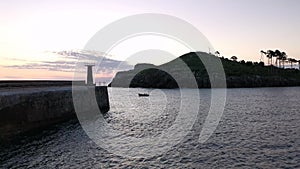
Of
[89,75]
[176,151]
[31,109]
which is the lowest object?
[176,151]

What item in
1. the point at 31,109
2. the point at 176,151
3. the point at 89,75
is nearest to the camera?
the point at 176,151

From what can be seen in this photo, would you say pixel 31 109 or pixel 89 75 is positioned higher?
pixel 89 75

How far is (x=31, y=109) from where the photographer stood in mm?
30219

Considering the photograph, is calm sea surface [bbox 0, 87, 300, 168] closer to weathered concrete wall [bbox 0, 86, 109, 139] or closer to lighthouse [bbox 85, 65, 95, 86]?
weathered concrete wall [bbox 0, 86, 109, 139]

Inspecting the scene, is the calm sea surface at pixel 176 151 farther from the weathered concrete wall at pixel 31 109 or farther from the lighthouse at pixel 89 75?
the lighthouse at pixel 89 75

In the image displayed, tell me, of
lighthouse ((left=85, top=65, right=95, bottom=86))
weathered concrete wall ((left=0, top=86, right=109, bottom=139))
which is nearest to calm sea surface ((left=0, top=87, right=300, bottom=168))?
weathered concrete wall ((left=0, top=86, right=109, bottom=139))

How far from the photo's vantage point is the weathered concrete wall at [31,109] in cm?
2514

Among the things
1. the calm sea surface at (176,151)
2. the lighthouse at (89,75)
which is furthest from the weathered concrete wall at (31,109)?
the lighthouse at (89,75)

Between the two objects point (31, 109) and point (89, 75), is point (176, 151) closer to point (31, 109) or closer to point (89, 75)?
point (31, 109)

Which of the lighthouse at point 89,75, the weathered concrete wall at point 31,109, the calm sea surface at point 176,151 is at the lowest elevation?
Result: the calm sea surface at point 176,151

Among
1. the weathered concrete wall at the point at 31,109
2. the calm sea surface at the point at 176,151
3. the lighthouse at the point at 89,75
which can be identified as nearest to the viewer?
the calm sea surface at the point at 176,151

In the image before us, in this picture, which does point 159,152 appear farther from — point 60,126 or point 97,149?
point 60,126

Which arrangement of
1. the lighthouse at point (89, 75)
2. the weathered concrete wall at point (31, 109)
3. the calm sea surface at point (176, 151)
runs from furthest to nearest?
the lighthouse at point (89, 75) → the weathered concrete wall at point (31, 109) → the calm sea surface at point (176, 151)

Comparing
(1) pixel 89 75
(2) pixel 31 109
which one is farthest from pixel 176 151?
(1) pixel 89 75
